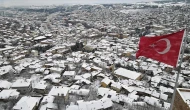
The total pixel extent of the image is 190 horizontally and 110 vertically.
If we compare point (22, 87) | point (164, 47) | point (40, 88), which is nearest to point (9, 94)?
point (22, 87)

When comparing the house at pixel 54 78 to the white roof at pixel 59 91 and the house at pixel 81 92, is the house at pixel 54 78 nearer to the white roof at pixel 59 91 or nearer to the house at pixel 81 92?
the white roof at pixel 59 91

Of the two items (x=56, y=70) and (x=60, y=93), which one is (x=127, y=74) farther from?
(x=56, y=70)

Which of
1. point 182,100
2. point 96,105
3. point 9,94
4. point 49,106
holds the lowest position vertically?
point 49,106

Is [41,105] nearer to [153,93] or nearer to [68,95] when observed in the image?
[68,95]

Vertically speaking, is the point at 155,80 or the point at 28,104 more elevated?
the point at 155,80

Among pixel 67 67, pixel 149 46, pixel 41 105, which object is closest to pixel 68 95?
pixel 41 105

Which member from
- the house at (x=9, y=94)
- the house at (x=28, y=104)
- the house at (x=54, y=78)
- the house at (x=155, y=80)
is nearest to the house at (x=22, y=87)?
the house at (x=9, y=94)
